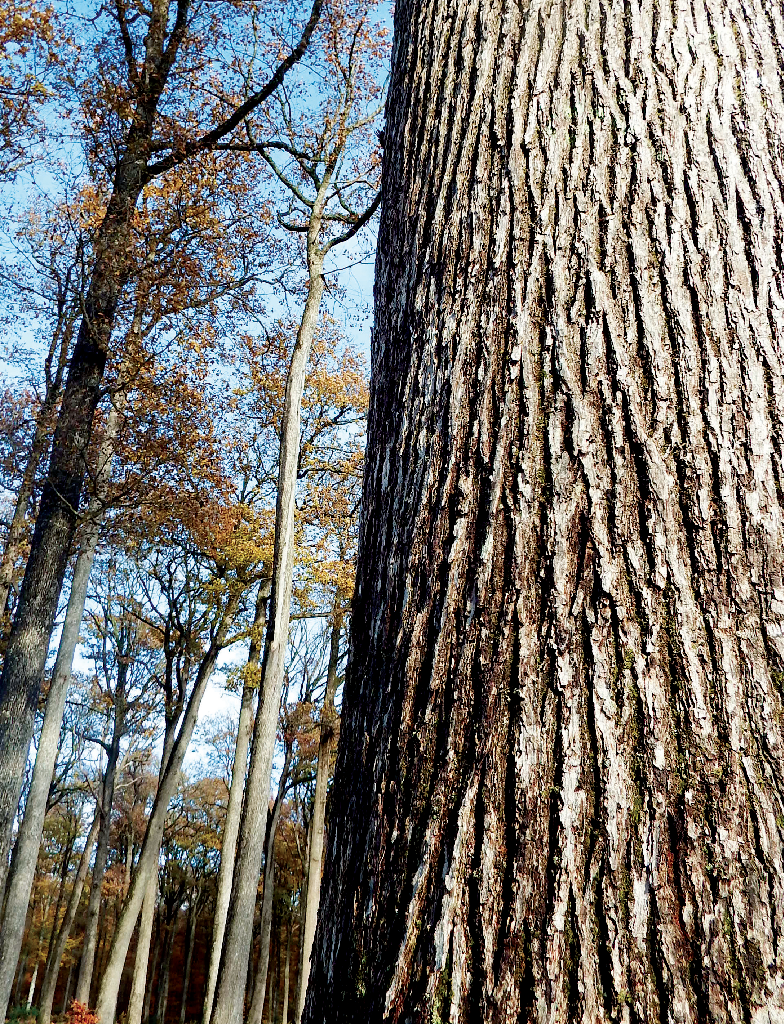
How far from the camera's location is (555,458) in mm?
1091

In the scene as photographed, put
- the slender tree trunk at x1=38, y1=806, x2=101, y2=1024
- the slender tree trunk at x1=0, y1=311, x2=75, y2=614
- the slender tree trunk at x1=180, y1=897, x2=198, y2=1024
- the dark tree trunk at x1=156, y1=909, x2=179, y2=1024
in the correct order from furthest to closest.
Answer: the slender tree trunk at x1=180, y1=897, x2=198, y2=1024 < the dark tree trunk at x1=156, y1=909, x2=179, y2=1024 < the slender tree trunk at x1=38, y1=806, x2=101, y2=1024 < the slender tree trunk at x1=0, y1=311, x2=75, y2=614

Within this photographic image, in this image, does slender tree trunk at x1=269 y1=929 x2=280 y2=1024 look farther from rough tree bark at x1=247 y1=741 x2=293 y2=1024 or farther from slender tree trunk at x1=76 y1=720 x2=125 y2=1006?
slender tree trunk at x1=76 y1=720 x2=125 y2=1006

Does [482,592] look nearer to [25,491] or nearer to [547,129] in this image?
[547,129]

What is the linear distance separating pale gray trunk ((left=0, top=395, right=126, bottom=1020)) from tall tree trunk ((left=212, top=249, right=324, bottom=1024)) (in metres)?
2.64

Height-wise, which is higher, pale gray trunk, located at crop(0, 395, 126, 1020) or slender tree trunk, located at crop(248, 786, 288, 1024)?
pale gray trunk, located at crop(0, 395, 126, 1020)

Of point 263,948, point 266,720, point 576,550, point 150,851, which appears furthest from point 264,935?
point 576,550

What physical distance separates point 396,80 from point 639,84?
65 centimetres

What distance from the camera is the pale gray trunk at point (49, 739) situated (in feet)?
33.0

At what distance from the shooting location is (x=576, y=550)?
1.03 meters

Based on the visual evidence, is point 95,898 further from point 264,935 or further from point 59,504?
point 59,504

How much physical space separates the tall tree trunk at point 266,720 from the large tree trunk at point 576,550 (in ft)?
26.0

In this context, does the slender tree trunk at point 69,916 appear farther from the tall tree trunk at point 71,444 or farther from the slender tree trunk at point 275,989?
the tall tree trunk at point 71,444

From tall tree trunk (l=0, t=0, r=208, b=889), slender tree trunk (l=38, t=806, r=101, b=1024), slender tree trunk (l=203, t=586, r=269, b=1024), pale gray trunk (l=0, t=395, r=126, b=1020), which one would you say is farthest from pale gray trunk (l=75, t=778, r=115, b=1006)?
tall tree trunk (l=0, t=0, r=208, b=889)

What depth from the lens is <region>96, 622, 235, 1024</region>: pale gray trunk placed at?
565 inches
